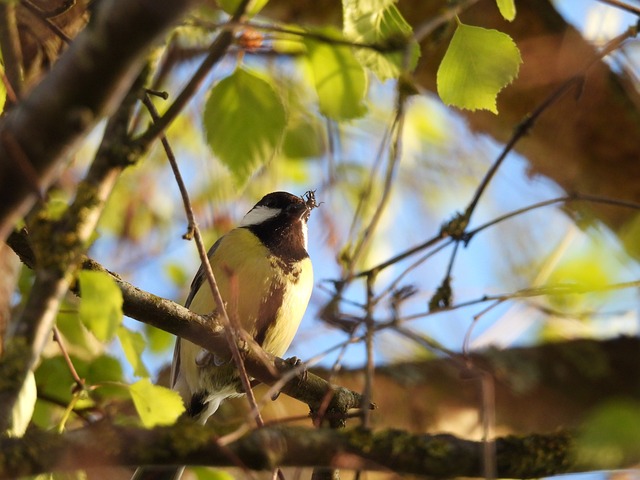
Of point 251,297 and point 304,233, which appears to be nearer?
point 251,297

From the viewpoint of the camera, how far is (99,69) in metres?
1.15

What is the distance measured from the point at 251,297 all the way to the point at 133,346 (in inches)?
36.2

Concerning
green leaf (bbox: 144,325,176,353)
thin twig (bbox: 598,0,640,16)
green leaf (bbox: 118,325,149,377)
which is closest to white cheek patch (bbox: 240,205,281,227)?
green leaf (bbox: 144,325,176,353)

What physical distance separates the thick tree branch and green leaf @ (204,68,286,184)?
2.11ft

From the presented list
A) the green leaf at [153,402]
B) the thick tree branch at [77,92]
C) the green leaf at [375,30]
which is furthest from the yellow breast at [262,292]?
the thick tree branch at [77,92]

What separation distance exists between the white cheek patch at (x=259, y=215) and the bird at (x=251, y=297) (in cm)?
5

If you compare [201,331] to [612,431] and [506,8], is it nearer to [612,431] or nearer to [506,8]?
[506,8]

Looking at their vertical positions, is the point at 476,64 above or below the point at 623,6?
below

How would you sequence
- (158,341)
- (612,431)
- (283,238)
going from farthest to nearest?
(283,238)
(158,341)
(612,431)

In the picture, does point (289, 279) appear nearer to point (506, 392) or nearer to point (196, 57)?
point (196, 57)

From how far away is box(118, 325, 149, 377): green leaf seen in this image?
213 cm

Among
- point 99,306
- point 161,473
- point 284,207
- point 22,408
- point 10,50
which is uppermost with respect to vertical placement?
point 284,207

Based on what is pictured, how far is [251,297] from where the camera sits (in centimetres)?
304

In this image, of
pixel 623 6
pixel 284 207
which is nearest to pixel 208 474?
pixel 623 6
